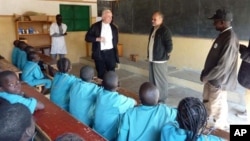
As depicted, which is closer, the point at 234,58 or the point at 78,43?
the point at 234,58

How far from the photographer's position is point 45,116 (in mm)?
1824

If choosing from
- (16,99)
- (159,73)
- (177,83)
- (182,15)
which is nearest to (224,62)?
(159,73)

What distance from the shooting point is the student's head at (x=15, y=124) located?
887 millimetres

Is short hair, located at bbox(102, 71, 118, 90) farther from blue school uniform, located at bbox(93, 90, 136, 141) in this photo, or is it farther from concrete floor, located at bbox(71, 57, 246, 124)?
concrete floor, located at bbox(71, 57, 246, 124)

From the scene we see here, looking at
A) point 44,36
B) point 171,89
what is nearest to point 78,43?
point 44,36

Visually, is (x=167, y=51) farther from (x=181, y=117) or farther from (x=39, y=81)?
(x=181, y=117)

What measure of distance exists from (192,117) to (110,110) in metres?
0.74

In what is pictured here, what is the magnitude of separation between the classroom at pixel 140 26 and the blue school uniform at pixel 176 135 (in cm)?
302

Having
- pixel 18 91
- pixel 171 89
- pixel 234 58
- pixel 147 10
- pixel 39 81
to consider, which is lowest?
pixel 171 89

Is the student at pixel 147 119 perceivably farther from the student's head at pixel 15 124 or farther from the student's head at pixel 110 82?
the student's head at pixel 15 124

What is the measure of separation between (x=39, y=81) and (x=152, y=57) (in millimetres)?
1707

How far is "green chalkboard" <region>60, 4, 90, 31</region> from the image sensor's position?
7.08 m

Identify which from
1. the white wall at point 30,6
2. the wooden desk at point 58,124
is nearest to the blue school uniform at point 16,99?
the wooden desk at point 58,124

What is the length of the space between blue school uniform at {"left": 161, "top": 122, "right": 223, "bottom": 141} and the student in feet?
0.54
